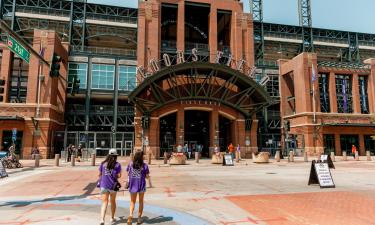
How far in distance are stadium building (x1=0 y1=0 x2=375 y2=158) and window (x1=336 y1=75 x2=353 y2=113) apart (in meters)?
0.18

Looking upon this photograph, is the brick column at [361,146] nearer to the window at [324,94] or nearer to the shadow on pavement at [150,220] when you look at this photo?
the window at [324,94]

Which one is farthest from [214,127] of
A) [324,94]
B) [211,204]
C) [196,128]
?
[211,204]

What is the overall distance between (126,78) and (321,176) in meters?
37.8

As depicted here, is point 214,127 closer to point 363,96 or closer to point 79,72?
point 79,72

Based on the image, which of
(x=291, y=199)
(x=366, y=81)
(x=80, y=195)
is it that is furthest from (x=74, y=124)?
(x=366, y=81)

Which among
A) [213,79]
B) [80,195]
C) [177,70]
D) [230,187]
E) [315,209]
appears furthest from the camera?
[213,79]

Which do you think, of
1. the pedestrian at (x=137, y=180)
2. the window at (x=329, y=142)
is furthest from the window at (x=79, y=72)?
the pedestrian at (x=137, y=180)

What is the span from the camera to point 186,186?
12617 millimetres

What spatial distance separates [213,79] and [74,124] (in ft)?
76.0

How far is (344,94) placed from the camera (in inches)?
1879

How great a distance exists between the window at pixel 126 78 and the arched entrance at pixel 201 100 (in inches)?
333

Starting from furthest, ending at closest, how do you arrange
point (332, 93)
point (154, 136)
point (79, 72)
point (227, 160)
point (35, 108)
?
1. point (332, 93)
2. point (79, 72)
3. point (154, 136)
4. point (35, 108)
5. point (227, 160)

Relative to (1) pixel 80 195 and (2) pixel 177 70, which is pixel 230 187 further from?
(2) pixel 177 70

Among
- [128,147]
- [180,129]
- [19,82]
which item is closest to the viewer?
[180,129]
